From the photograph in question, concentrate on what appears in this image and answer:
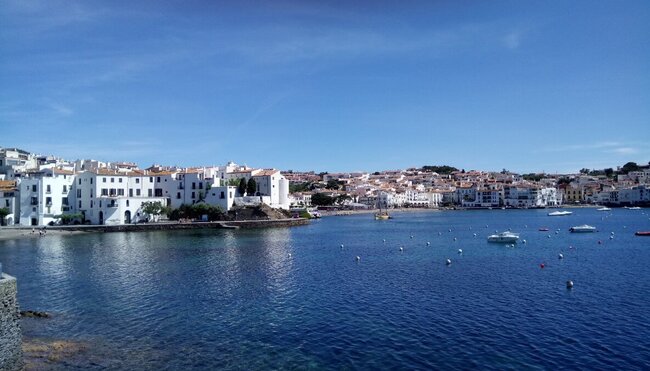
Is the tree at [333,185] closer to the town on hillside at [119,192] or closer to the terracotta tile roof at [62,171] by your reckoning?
the town on hillside at [119,192]

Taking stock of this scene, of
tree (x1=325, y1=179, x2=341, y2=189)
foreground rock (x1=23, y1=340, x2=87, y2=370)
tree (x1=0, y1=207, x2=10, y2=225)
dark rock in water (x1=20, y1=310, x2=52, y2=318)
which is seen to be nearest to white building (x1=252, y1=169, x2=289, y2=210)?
tree (x1=0, y1=207, x2=10, y2=225)

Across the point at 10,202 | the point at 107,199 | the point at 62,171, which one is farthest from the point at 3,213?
the point at 107,199

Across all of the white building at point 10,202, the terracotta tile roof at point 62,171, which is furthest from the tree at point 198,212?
the white building at point 10,202

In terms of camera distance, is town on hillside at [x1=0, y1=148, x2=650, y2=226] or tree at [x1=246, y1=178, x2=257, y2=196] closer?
town on hillside at [x1=0, y1=148, x2=650, y2=226]

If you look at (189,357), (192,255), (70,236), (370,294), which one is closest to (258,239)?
(192,255)

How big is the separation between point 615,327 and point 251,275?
19423 millimetres

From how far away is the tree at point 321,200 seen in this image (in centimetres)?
13162

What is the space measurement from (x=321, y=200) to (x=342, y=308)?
362 feet

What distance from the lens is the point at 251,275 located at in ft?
98.4

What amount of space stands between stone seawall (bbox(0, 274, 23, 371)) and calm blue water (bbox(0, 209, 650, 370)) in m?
1.73

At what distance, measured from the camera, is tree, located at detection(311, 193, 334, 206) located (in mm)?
131625

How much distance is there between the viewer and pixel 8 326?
43.6ft

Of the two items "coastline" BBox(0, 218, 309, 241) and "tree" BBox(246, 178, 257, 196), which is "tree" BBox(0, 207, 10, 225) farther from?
"tree" BBox(246, 178, 257, 196)

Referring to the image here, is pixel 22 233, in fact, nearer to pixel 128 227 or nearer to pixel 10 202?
pixel 10 202
